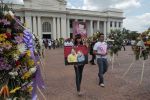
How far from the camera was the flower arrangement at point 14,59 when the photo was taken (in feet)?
13.7

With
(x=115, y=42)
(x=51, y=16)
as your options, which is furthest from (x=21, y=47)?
(x=51, y=16)

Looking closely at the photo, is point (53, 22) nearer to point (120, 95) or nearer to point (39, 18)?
point (39, 18)

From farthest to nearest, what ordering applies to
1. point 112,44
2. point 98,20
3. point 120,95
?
point 98,20 → point 112,44 → point 120,95

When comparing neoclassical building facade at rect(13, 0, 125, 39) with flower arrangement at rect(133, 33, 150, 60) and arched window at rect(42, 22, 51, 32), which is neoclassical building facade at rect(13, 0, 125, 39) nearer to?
arched window at rect(42, 22, 51, 32)

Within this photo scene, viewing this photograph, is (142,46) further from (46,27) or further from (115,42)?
(46,27)

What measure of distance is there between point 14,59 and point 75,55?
14.1 ft

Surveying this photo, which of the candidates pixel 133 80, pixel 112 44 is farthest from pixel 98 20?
pixel 133 80

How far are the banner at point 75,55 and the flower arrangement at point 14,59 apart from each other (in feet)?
12.4

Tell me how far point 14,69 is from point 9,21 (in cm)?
76

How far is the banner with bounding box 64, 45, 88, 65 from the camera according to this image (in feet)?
27.2

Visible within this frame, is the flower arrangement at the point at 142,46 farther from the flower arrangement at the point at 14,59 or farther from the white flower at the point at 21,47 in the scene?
the white flower at the point at 21,47

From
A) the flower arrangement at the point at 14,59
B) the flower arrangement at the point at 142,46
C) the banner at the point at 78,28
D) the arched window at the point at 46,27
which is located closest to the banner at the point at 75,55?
the flower arrangement at the point at 142,46

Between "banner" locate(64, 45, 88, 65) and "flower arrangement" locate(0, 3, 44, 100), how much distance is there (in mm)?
3786

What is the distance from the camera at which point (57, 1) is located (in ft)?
275
